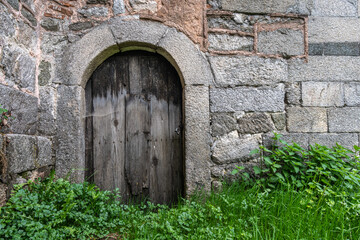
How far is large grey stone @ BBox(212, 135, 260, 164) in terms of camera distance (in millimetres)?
2578

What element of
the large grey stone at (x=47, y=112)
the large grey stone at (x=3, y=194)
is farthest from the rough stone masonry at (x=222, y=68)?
the large grey stone at (x=3, y=194)

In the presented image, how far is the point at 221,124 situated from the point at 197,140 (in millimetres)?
305

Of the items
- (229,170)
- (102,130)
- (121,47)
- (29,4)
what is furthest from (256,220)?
(29,4)

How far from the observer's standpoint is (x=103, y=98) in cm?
275

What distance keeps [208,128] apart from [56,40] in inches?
69.4

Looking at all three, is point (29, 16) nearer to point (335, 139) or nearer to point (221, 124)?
point (221, 124)

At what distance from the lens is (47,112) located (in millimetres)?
2455

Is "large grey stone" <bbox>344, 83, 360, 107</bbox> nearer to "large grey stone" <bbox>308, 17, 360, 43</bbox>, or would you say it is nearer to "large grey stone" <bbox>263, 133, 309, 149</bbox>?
"large grey stone" <bbox>308, 17, 360, 43</bbox>

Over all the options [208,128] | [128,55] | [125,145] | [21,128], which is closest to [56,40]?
[128,55]

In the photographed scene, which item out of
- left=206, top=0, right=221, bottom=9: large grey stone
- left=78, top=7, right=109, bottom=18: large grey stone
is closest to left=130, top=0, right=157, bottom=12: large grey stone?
left=78, top=7, right=109, bottom=18: large grey stone

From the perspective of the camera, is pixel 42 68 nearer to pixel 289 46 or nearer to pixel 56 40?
pixel 56 40

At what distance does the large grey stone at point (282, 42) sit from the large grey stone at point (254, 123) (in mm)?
707

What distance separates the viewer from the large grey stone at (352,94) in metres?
2.77

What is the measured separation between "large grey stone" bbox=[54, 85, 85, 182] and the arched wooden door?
8.9 inches
